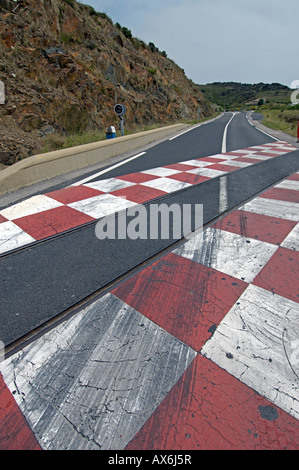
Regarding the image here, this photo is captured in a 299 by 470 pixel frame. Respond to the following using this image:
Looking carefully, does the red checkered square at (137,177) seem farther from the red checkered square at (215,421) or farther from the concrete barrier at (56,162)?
the red checkered square at (215,421)

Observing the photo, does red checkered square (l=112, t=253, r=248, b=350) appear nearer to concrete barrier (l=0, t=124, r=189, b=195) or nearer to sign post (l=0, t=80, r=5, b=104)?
concrete barrier (l=0, t=124, r=189, b=195)

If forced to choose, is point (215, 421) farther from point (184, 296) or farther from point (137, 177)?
point (137, 177)

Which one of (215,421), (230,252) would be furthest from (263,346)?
(230,252)

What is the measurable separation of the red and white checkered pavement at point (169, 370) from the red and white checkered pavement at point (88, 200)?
1627 millimetres

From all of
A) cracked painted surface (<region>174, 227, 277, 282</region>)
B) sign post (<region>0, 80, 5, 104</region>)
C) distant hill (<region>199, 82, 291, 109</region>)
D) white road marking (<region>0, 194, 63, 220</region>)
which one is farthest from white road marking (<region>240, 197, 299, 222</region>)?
distant hill (<region>199, 82, 291, 109</region>)

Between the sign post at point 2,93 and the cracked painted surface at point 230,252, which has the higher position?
the sign post at point 2,93

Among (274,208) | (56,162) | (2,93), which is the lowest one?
(274,208)

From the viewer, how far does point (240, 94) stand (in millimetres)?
123000

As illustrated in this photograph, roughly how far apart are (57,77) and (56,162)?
292 inches

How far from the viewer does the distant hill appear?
103 metres

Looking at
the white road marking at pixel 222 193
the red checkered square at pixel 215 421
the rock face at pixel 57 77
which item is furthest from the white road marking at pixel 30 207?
the red checkered square at pixel 215 421

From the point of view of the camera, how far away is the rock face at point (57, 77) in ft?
27.0

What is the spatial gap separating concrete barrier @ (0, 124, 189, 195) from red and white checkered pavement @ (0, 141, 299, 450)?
3.86 m

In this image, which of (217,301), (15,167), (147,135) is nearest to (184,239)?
(217,301)
